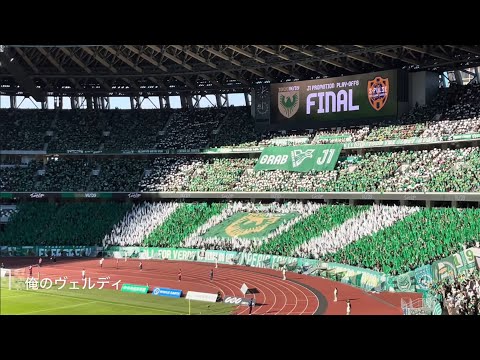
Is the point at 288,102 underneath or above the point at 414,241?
above

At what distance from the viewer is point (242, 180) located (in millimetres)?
48562

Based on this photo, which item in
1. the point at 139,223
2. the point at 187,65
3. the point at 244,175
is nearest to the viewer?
the point at 139,223

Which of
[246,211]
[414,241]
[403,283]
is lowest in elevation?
[403,283]

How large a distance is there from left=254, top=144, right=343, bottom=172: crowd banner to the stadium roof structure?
644 cm

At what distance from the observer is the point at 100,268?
38875 mm

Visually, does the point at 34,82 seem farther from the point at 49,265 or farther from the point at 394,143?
the point at 394,143

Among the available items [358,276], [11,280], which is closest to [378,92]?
[358,276]

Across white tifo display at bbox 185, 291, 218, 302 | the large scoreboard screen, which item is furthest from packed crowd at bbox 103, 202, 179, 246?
white tifo display at bbox 185, 291, 218, 302

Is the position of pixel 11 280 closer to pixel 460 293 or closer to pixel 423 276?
pixel 460 293

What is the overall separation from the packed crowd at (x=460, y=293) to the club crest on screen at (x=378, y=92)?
22.2m

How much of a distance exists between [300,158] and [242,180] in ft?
16.6

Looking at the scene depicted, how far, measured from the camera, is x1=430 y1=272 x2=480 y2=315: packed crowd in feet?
69.7

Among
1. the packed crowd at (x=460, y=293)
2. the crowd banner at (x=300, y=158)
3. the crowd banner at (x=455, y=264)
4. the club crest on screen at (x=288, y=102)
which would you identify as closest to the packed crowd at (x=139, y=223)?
the crowd banner at (x=300, y=158)
